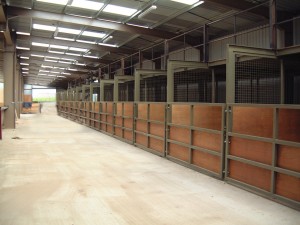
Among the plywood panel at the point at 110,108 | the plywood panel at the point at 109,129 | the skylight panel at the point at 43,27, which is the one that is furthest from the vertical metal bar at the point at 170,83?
the skylight panel at the point at 43,27

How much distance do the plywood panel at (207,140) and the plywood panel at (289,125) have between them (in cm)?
150

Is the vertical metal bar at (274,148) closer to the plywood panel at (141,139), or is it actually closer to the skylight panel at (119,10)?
the plywood panel at (141,139)

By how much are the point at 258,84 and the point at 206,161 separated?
154 inches

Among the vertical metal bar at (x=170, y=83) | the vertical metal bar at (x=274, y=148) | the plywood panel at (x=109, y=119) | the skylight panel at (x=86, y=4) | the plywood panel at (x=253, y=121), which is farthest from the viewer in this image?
the plywood panel at (x=109, y=119)

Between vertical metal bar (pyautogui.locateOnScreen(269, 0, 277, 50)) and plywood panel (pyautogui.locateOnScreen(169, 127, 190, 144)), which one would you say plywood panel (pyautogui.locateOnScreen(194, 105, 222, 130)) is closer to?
plywood panel (pyautogui.locateOnScreen(169, 127, 190, 144))

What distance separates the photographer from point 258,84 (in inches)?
346

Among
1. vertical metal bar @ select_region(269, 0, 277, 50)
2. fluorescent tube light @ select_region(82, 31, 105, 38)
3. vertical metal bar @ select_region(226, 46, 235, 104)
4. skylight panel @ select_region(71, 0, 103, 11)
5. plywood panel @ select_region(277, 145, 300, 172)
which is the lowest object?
plywood panel @ select_region(277, 145, 300, 172)

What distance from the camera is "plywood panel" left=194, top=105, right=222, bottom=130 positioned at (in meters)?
5.77

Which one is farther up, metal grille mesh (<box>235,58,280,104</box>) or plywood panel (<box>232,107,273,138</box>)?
metal grille mesh (<box>235,58,280,104</box>)

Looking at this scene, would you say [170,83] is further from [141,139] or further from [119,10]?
[119,10]

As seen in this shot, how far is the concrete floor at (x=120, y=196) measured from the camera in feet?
12.5

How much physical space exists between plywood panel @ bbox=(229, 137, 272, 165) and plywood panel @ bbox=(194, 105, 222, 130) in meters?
0.54

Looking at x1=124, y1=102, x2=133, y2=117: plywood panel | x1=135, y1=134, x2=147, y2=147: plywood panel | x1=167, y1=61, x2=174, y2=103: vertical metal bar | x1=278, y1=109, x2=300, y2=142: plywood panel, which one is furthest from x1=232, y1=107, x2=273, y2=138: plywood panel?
x1=124, y1=102, x2=133, y2=117: plywood panel

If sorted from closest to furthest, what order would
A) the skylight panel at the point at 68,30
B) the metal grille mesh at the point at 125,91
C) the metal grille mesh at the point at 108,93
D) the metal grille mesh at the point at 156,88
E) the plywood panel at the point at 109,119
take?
1. the plywood panel at the point at 109,119
2. the metal grille mesh at the point at 156,88
3. the skylight panel at the point at 68,30
4. the metal grille mesh at the point at 125,91
5. the metal grille mesh at the point at 108,93
